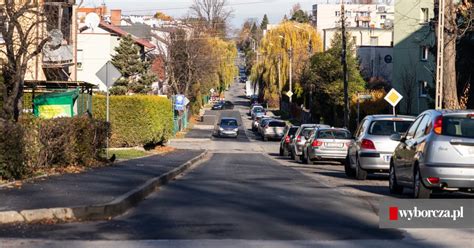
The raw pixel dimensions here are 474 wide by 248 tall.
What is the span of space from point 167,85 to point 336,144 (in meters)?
55.9

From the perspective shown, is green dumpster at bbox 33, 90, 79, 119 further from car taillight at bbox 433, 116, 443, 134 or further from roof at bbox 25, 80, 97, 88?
car taillight at bbox 433, 116, 443, 134

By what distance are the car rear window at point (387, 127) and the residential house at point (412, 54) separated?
32.9 meters

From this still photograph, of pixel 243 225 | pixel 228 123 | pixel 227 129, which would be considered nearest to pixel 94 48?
pixel 228 123

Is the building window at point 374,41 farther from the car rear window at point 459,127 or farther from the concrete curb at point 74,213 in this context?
the concrete curb at point 74,213

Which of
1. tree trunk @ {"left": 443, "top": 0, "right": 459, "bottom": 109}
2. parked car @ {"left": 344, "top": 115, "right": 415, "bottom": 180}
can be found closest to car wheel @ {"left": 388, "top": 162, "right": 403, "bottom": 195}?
parked car @ {"left": 344, "top": 115, "right": 415, "bottom": 180}

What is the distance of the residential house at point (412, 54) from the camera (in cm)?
5641

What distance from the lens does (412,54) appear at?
60406 millimetres

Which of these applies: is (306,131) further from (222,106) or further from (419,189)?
(222,106)

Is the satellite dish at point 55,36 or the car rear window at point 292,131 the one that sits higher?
the satellite dish at point 55,36

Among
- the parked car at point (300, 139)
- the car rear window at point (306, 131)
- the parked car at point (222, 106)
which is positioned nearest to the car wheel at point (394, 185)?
the parked car at point (300, 139)

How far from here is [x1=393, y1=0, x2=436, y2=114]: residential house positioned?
56406 mm

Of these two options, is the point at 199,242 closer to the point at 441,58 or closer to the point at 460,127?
the point at 460,127

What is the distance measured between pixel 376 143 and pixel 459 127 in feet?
21.2

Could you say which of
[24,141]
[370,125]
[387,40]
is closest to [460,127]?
[370,125]
